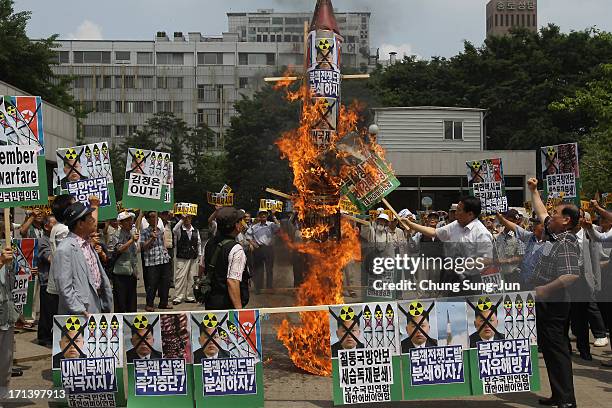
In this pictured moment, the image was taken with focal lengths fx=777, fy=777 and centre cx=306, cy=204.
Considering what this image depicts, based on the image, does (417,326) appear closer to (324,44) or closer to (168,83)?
(324,44)

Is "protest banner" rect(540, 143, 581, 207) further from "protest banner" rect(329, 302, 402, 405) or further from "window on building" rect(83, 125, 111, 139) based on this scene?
"window on building" rect(83, 125, 111, 139)

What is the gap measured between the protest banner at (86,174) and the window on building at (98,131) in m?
85.0

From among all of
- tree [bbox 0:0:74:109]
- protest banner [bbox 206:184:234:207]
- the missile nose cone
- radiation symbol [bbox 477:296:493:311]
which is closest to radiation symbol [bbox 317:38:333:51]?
the missile nose cone

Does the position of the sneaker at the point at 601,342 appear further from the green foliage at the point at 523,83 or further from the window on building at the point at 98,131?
the window on building at the point at 98,131

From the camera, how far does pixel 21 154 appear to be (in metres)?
8.59

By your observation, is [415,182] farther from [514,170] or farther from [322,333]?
[322,333]

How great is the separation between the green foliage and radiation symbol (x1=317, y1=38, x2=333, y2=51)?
3949cm

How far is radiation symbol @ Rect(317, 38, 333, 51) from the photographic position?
9.91 metres

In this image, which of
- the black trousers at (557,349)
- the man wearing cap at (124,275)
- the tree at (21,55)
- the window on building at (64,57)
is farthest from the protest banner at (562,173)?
the window on building at (64,57)

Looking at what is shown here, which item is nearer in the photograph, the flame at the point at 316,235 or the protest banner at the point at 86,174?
the flame at the point at 316,235

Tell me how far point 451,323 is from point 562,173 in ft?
21.1

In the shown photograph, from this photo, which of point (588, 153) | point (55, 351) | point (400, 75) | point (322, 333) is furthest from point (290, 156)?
point (400, 75)

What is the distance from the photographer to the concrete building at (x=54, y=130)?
96.2 feet

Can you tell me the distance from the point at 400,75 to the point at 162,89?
44.9m
